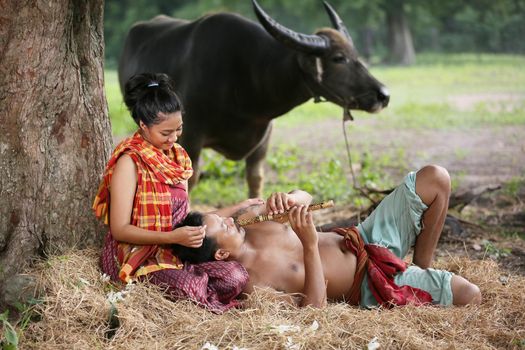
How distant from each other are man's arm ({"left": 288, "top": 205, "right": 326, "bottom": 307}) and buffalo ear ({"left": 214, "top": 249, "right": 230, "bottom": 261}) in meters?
0.40

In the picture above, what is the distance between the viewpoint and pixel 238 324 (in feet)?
11.1

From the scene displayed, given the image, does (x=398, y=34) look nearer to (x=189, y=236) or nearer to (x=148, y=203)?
(x=148, y=203)

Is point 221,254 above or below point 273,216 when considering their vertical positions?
below

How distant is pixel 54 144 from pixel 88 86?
1.42ft

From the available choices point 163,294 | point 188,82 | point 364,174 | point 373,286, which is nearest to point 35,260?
point 163,294

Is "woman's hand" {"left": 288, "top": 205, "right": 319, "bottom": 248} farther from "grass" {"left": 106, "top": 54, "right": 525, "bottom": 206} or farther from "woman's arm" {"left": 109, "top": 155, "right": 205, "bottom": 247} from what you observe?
"grass" {"left": 106, "top": 54, "right": 525, "bottom": 206}

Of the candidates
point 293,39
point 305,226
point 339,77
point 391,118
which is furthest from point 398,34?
point 305,226

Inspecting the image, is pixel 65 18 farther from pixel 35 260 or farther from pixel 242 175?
pixel 242 175

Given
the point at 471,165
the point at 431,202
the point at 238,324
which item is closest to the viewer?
the point at 238,324

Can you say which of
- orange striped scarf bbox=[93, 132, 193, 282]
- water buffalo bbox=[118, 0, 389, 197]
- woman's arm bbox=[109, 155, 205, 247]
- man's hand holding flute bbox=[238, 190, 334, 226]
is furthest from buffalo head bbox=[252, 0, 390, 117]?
woman's arm bbox=[109, 155, 205, 247]

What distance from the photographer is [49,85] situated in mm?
3992

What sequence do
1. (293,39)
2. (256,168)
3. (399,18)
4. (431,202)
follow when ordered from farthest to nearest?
(399,18)
(256,168)
(293,39)
(431,202)

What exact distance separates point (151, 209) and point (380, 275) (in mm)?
1251

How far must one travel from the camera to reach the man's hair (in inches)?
149
